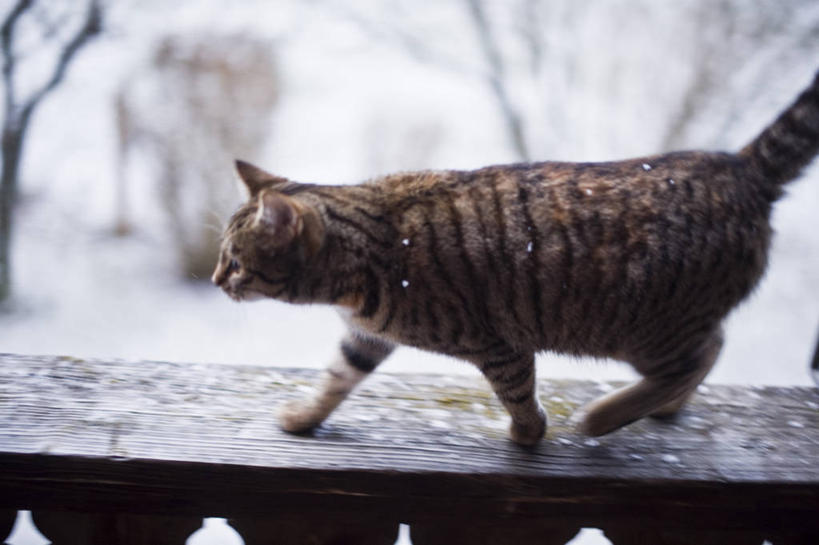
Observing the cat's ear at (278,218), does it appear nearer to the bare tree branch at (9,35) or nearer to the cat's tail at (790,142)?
the bare tree branch at (9,35)

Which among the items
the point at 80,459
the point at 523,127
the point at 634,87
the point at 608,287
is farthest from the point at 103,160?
the point at 634,87

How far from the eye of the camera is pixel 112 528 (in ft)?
3.34

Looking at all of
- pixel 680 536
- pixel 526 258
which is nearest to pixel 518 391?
pixel 526 258

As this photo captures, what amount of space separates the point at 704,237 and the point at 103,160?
3.61 feet

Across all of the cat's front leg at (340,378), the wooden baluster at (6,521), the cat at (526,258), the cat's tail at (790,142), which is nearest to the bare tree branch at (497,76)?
the cat at (526,258)

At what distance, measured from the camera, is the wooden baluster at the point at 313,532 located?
104 centimetres

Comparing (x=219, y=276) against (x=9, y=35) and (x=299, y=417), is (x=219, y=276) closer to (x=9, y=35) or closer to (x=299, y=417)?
(x=299, y=417)

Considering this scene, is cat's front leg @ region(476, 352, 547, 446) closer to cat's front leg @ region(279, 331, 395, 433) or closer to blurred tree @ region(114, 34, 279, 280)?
cat's front leg @ region(279, 331, 395, 433)

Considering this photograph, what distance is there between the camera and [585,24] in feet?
4.83

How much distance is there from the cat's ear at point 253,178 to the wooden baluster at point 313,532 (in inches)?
20.9

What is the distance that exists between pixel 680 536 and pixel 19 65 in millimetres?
1401

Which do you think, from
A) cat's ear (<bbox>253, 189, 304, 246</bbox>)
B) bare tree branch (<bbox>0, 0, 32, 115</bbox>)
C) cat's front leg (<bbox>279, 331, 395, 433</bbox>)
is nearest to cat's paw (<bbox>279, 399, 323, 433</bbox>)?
cat's front leg (<bbox>279, 331, 395, 433</bbox>)

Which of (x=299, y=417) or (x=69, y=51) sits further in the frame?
(x=69, y=51)

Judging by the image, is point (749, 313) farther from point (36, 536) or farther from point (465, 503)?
point (36, 536)
